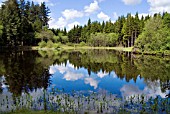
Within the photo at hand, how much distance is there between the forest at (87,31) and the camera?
61778 mm

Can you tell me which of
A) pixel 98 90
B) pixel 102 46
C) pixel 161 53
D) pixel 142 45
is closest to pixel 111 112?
pixel 98 90

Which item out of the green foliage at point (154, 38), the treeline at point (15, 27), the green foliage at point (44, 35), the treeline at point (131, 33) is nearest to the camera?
the green foliage at point (154, 38)

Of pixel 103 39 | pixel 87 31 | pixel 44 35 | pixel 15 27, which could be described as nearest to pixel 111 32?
pixel 103 39

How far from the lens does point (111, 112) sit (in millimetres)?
12195

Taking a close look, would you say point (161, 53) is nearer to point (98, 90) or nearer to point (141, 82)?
point (141, 82)

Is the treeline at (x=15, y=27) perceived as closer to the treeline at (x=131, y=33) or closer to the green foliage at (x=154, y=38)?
the treeline at (x=131, y=33)

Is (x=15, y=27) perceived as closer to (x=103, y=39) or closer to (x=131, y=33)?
(x=103, y=39)

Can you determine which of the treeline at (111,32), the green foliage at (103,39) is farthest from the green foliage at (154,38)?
the green foliage at (103,39)

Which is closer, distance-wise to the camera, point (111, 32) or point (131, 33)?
point (131, 33)

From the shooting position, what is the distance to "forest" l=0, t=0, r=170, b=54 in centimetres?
6178

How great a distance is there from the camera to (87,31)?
12294 cm

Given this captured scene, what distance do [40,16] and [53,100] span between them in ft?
347

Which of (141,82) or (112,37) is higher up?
(112,37)

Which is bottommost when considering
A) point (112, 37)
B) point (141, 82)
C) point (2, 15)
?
point (141, 82)
